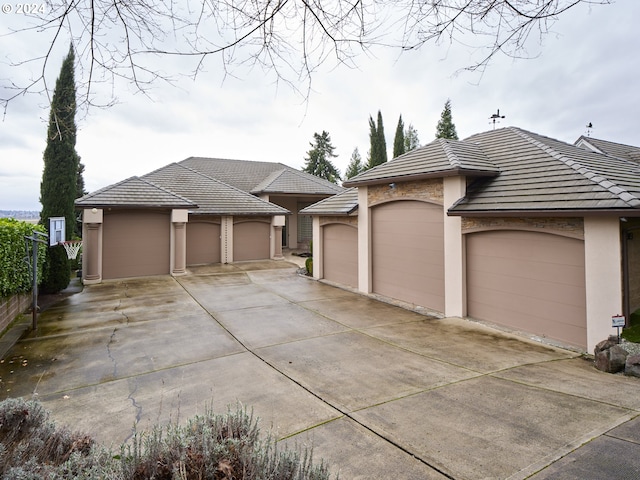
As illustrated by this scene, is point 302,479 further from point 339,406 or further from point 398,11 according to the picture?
point 398,11

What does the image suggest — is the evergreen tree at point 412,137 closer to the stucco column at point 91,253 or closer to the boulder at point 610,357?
the stucco column at point 91,253

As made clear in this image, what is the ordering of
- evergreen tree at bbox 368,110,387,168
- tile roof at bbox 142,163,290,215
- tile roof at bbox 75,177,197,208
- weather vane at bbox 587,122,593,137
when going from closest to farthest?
tile roof at bbox 75,177,197,208 < tile roof at bbox 142,163,290,215 < weather vane at bbox 587,122,593,137 < evergreen tree at bbox 368,110,387,168

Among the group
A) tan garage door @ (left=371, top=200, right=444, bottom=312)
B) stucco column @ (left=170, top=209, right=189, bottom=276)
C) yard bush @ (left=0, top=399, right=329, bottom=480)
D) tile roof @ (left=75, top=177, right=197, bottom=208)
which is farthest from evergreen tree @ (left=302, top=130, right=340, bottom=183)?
yard bush @ (left=0, top=399, right=329, bottom=480)

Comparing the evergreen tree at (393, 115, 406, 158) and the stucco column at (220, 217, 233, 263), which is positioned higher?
the evergreen tree at (393, 115, 406, 158)

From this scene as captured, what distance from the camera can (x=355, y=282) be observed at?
12.8 m

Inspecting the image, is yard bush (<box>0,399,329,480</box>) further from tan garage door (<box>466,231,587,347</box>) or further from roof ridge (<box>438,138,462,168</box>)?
roof ridge (<box>438,138,462,168</box>)

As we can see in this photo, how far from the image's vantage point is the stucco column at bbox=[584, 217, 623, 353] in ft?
19.8

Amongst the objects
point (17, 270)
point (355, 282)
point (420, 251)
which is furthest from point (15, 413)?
point (355, 282)

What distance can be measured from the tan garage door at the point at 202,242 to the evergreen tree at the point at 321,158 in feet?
80.4

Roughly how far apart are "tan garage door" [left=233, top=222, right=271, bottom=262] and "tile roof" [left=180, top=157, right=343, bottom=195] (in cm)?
314

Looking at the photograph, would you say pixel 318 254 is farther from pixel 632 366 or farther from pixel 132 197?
pixel 632 366

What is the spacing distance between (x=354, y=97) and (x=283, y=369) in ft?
13.6

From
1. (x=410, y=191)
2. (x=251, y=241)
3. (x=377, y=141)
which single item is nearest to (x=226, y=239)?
(x=251, y=241)

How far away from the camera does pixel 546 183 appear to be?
7.66 m
